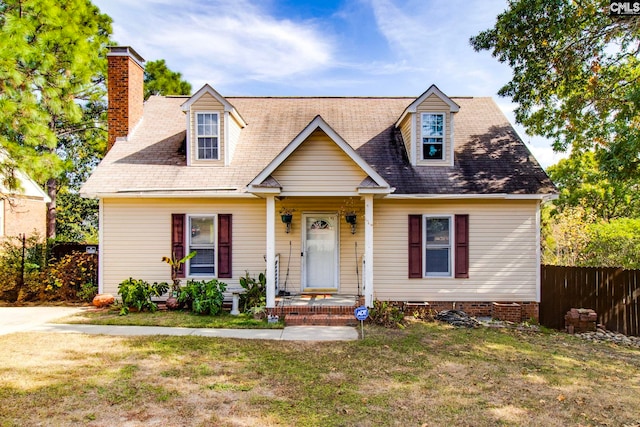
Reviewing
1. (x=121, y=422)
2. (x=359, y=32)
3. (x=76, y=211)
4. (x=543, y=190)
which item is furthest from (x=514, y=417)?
(x=76, y=211)

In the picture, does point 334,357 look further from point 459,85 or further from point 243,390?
point 459,85

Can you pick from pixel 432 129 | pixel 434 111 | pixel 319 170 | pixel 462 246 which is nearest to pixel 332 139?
pixel 319 170

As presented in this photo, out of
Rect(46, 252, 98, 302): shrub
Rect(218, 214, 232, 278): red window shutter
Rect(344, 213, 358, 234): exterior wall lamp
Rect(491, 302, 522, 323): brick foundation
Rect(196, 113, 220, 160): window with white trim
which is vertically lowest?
Rect(491, 302, 522, 323): brick foundation

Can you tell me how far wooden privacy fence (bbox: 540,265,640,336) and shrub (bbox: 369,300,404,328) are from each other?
501 cm

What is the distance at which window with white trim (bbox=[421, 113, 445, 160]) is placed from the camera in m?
12.2

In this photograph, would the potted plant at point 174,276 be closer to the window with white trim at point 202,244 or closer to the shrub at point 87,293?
the window with white trim at point 202,244

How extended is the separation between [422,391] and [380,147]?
8.33m

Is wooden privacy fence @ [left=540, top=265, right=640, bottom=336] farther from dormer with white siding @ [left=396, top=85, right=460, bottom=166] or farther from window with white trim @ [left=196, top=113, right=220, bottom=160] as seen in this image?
window with white trim @ [left=196, top=113, right=220, bottom=160]

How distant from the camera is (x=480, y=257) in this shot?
11367 mm

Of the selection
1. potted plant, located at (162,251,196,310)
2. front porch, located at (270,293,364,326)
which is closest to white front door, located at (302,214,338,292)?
front porch, located at (270,293,364,326)

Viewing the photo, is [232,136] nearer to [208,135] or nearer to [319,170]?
[208,135]

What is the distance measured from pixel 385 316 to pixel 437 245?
2.85m

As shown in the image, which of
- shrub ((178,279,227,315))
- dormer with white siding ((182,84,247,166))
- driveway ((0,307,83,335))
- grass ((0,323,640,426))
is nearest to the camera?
grass ((0,323,640,426))

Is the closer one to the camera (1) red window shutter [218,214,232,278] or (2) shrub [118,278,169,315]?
(2) shrub [118,278,169,315]
